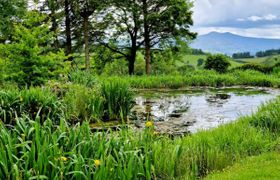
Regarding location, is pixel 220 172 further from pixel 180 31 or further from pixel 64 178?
pixel 180 31

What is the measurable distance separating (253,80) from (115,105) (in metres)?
12.1

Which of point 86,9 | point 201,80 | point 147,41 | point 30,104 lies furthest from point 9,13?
point 30,104

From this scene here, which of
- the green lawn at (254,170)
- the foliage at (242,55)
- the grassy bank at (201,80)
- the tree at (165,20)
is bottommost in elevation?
the green lawn at (254,170)

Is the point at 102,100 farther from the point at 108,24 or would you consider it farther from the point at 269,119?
the point at 108,24

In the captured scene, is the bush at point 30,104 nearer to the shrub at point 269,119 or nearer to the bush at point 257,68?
the shrub at point 269,119

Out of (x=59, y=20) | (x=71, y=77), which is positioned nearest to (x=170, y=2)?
(x=59, y=20)

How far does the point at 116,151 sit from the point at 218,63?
22001mm

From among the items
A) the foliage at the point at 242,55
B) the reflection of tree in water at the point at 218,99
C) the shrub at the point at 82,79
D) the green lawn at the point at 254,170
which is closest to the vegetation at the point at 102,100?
the shrub at the point at 82,79

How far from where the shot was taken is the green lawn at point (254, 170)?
5.52 metres

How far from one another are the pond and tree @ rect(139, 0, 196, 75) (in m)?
8.80

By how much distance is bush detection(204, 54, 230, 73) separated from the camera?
1039 inches

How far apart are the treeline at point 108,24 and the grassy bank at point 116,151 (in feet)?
66.3

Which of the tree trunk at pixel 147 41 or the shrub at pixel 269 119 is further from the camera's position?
the tree trunk at pixel 147 41

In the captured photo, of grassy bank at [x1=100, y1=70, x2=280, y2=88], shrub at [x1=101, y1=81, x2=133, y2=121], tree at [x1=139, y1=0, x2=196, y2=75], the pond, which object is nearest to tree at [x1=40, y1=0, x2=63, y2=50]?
tree at [x1=139, y1=0, x2=196, y2=75]
